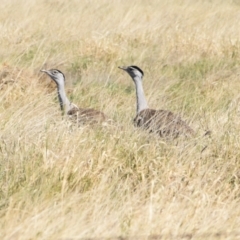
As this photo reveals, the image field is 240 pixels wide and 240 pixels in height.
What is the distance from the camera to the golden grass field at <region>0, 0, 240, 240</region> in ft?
12.8

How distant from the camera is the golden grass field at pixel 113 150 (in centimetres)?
390

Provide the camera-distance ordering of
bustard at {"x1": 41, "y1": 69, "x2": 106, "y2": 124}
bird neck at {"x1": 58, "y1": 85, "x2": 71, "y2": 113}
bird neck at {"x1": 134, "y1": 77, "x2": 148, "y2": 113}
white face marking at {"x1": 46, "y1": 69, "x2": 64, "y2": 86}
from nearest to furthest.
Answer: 1. bustard at {"x1": 41, "y1": 69, "x2": 106, "y2": 124}
2. bird neck at {"x1": 58, "y1": 85, "x2": 71, "y2": 113}
3. bird neck at {"x1": 134, "y1": 77, "x2": 148, "y2": 113}
4. white face marking at {"x1": 46, "y1": 69, "x2": 64, "y2": 86}

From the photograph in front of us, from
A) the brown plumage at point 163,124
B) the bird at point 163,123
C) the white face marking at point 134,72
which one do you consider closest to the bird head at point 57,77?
the white face marking at point 134,72

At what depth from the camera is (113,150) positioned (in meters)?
4.85

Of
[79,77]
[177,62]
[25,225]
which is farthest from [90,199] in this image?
[177,62]

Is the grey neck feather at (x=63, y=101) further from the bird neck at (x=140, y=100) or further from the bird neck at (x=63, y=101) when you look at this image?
the bird neck at (x=140, y=100)

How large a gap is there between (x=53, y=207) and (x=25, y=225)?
31 cm

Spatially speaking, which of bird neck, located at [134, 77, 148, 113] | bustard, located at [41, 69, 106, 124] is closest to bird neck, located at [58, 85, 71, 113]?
bustard, located at [41, 69, 106, 124]

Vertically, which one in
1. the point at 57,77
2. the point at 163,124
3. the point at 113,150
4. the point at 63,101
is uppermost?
the point at 57,77

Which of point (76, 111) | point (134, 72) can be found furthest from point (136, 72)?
point (76, 111)

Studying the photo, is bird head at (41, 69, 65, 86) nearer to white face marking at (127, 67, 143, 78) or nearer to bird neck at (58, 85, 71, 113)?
bird neck at (58, 85, 71, 113)

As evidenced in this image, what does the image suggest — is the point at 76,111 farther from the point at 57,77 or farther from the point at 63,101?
the point at 57,77

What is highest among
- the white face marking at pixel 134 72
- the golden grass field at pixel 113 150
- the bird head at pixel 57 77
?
the white face marking at pixel 134 72

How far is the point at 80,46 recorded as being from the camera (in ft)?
32.1
